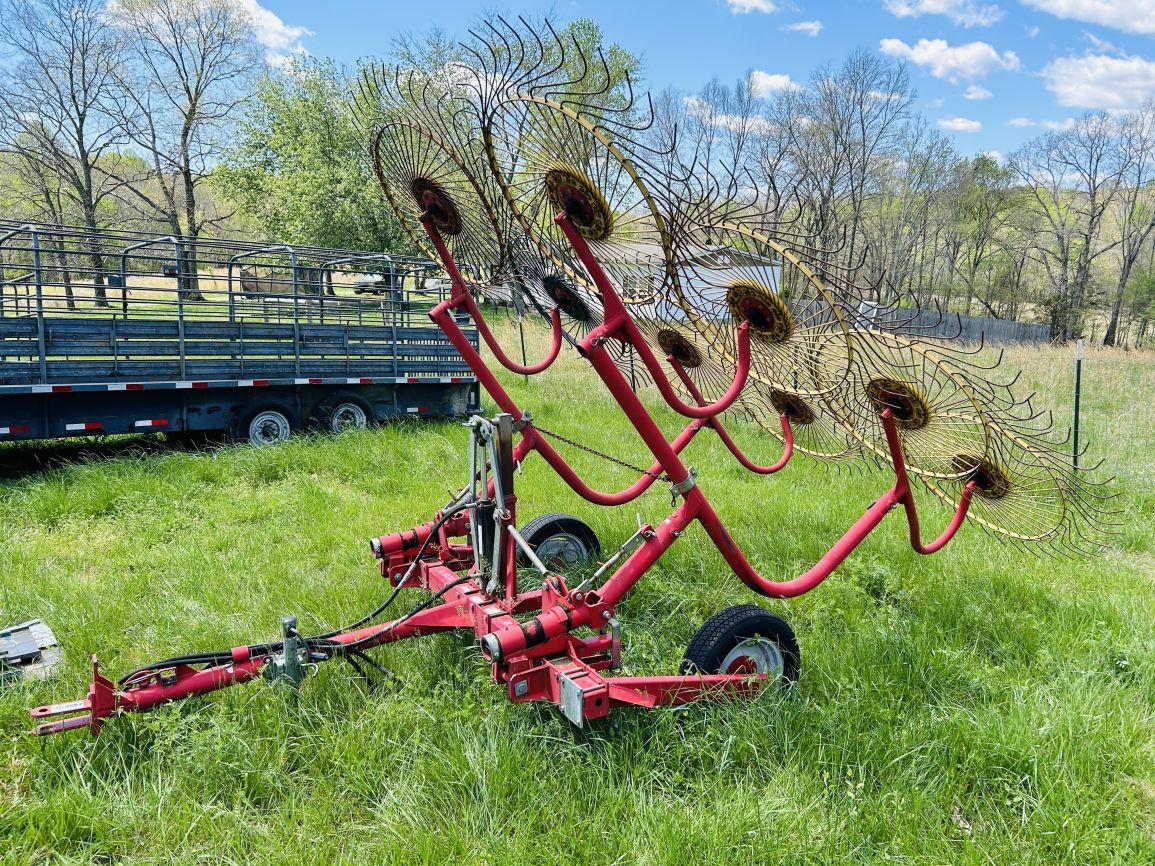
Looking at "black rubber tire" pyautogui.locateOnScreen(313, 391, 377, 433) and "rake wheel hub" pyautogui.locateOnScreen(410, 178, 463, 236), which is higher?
"rake wheel hub" pyautogui.locateOnScreen(410, 178, 463, 236)

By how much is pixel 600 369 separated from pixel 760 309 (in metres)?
0.77

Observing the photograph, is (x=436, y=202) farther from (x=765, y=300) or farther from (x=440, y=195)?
(x=765, y=300)

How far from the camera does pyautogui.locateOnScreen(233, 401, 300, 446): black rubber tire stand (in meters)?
8.26

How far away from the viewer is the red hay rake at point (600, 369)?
→ 246cm

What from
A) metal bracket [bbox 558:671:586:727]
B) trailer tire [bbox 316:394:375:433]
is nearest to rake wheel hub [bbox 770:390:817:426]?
metal bracket [bbox 558:671:586:727]

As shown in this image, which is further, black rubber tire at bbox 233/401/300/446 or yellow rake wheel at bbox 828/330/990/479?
black rubber tire at bbox 233/401/300/446

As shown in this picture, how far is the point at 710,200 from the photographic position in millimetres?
2432

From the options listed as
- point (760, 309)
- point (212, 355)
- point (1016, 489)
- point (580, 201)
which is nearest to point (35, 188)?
point (212, 355)

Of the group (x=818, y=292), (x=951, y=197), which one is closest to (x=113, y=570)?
(x=818, y=292)

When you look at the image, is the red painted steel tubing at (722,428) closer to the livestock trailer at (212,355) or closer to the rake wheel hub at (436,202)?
the rake wheel hub at (436,202)

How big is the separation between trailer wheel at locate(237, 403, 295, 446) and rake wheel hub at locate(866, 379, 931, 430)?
6.79m

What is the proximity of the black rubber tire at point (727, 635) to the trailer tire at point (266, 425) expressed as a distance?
643 cm

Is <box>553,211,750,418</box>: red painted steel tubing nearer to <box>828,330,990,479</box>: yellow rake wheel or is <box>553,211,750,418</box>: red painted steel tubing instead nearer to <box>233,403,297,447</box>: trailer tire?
<box>828,330,990,479</box>: yellow rake wheel

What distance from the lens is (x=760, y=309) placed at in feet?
9.50
